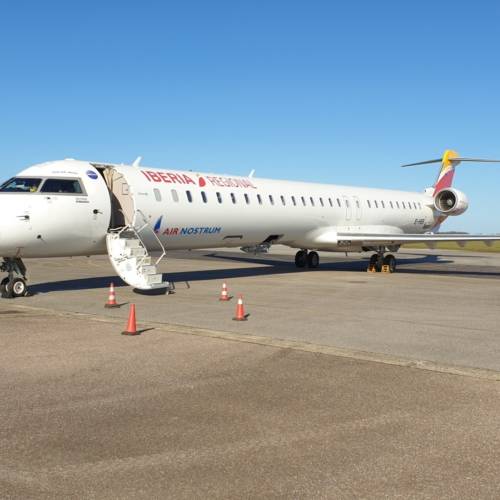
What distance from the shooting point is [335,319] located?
11430mm

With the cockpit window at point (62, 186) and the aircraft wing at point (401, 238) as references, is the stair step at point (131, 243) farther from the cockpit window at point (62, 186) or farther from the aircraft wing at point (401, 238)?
the aircraft wing at point (401, 238)

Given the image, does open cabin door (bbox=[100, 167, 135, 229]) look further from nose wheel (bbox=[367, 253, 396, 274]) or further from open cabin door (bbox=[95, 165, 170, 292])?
nose wheel (bbox=[367, 253, 396, 274])

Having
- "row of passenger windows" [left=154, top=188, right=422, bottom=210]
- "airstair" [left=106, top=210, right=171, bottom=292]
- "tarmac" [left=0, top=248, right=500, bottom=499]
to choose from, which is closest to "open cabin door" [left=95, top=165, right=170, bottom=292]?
"airstair" [left=106, top=210, right=171, bottom=292]

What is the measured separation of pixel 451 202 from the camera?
3081 centimetres

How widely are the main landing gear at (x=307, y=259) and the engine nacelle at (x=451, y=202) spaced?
8.49 meters

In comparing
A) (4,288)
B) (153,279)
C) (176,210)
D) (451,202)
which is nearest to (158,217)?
(176,210)

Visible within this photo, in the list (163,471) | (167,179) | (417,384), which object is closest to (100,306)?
(167,179)

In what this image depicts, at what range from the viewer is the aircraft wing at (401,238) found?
22.6 metres

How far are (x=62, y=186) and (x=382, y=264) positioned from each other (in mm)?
14548

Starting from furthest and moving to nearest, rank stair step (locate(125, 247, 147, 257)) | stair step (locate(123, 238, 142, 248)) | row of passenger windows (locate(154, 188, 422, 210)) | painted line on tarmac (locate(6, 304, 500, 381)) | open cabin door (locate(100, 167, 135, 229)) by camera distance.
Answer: row of passenger windows (locate(154, 188, 422, 210))
open cabin door (locate(100, 167, 135, 229))
stair step (locate(123, 238, 142, 248))
stair step (locate(125, 247, 147, 257))
painted line on tarmac (locate(6, 304, 500, 381))

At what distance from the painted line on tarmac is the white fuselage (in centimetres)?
376

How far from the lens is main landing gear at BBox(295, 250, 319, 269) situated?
2675 cm

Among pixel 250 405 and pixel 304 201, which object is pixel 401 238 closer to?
pixel 304 201

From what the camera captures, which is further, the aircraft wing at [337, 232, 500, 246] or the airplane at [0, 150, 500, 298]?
the aircraft wing at [337, 232, 500, 246]
